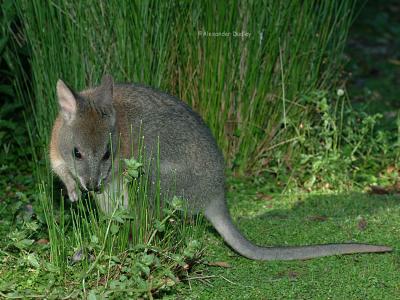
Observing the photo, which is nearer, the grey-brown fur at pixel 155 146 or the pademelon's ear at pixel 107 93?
the grey-brown fur at pixel 155 146

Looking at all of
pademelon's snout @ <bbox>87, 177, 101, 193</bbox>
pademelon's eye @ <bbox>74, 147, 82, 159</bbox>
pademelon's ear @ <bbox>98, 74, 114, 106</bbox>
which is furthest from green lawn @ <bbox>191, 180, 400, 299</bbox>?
pademelon's ear @ <bbox>98, 74, 114, 106</bbox>

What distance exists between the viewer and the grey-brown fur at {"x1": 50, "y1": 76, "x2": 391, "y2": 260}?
4688 millimetres

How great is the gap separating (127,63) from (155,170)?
1.24 m

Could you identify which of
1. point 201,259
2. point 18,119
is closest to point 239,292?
point 201,259

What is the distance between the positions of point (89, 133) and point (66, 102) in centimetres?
24

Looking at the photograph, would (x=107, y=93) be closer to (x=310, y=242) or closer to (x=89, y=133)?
(x=89, y=133)

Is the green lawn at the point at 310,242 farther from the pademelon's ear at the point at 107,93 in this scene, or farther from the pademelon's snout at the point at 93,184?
the pademelon's ear at the point at 107,93

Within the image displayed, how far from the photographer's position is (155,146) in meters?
4.89

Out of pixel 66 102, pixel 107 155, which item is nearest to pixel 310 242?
pixel 107 155

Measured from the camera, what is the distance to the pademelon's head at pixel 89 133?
4668 mm

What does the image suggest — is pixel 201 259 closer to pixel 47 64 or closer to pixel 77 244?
pixel 77 244

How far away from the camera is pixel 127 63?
5.75m

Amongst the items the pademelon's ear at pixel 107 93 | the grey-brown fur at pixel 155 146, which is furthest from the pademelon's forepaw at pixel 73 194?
the pademelon's ear at pixel 107 93

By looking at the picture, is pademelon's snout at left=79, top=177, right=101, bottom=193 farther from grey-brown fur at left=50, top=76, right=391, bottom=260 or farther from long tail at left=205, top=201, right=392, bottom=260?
long tail at left=205, top=201, right=392, bottom=260
